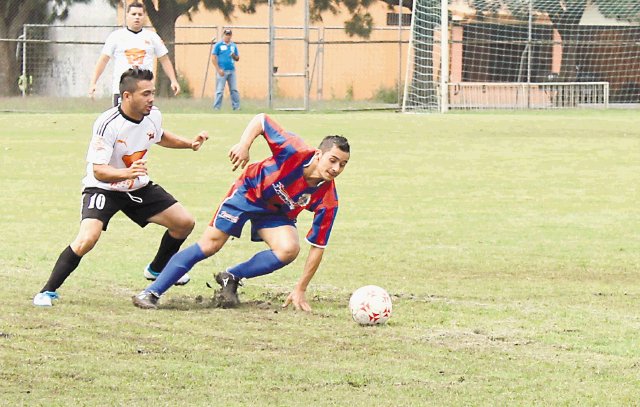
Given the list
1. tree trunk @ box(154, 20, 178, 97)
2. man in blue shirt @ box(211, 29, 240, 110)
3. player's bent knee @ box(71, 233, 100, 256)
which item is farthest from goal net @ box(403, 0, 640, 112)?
Answer: player's bent knee @ box(71, 233, 100, 256)

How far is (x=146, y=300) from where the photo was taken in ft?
25.4

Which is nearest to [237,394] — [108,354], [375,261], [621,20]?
[108,354]

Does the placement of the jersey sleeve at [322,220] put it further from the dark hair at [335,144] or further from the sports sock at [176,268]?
the sports sock at [176,268]

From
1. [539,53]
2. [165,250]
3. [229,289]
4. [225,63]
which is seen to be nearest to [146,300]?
[229,289]

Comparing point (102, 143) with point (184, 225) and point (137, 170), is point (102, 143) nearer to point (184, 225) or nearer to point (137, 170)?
point (137, 170)

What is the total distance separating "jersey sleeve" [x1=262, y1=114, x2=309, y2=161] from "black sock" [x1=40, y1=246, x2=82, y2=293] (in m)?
1.40

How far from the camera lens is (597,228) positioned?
1175 cm

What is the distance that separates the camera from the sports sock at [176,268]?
782cm

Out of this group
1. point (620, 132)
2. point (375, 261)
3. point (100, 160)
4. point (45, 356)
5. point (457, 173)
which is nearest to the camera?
point (45, 356)

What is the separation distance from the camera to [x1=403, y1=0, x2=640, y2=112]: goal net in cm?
3191

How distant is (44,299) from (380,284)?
2.38 metres

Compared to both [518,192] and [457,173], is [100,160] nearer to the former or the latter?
[518,192]

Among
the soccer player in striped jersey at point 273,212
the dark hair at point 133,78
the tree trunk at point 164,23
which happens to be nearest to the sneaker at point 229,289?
the soccer player in striped jersey at point 273,212

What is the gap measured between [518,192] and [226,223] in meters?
7.22
